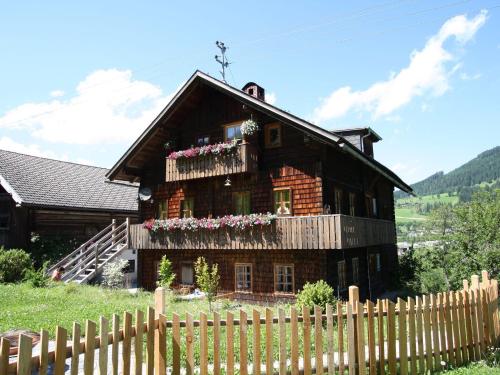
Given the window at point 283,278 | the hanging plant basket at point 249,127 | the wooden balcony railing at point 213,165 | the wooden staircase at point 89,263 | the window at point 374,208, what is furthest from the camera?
the window at point 374,208

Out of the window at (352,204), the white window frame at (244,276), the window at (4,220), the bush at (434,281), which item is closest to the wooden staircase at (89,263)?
the window at (4,220)

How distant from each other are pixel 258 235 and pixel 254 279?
2.42 m

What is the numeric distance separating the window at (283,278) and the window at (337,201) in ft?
10.8

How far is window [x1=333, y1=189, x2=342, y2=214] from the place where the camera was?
18.2 m

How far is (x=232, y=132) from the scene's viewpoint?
19.8 meters

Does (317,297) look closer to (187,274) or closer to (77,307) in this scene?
(77,307)

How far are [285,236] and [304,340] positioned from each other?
10.1 metres

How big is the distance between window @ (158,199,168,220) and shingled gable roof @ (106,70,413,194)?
2.84 meters

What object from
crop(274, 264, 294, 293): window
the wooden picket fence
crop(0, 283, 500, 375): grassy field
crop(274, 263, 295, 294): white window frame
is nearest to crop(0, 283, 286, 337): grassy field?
crop(0, 283, 500, 375): grassy field

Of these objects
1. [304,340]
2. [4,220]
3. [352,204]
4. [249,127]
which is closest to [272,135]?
[249,127]

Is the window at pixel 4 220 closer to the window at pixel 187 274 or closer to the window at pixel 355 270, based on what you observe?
the window at pixel 187 274

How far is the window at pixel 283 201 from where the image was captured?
696 inches

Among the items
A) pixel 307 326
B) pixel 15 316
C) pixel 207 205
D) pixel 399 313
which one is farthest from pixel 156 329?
pixel 207 205

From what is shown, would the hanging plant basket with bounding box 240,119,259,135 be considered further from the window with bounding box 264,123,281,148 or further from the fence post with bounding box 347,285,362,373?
the fence post with bounding box 347,285,362,373
